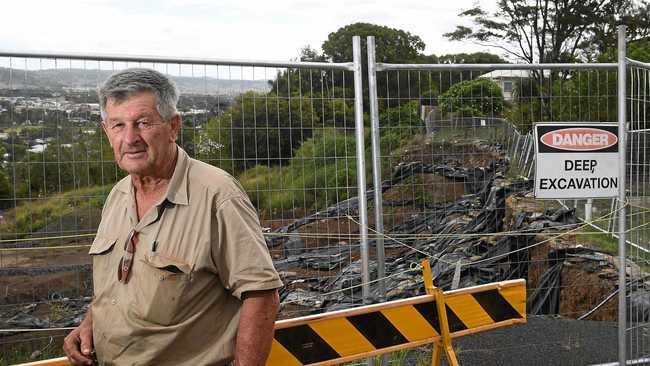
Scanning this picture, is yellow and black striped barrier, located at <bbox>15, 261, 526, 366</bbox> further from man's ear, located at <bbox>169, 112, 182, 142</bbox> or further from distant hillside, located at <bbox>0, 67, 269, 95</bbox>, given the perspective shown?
distant hillside, located at <bbox>0, 67, 269, 95</bbox>

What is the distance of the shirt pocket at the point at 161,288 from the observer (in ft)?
7.87

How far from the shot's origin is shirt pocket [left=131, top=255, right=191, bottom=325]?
2.40 metres

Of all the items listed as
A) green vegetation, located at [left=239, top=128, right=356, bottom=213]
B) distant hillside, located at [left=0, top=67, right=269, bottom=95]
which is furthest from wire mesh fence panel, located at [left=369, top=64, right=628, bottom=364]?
distant hillside, located at [left=0, top=67, right=269, bottom=95]

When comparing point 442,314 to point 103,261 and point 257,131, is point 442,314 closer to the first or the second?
point 257,131

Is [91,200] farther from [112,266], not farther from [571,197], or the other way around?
[571,197]

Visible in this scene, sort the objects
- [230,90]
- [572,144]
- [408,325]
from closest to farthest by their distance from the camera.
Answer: [408,325] → [230,90] → [572,144]

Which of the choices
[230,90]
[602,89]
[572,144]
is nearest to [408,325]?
[230,90]

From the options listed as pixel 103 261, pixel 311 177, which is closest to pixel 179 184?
pixel 103 261

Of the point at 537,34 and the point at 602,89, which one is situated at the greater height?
the point at 537,34

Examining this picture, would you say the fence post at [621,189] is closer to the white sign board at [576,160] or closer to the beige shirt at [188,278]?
the white sign board at [576,160]

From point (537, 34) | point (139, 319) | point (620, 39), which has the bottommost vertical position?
point (139, 319)

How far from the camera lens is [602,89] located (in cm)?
573

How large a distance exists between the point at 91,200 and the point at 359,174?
1693 millimetres

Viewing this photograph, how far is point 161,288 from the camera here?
2.41 meters
